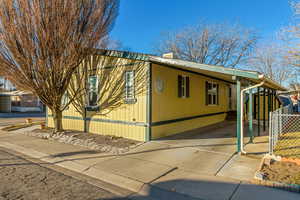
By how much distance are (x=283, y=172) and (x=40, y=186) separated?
5116mm

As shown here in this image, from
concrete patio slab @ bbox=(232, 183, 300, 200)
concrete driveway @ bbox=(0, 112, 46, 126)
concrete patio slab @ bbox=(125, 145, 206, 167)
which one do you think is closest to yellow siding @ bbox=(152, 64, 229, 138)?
concrete patio slab @ bbox=(125, 145, 206, 167)

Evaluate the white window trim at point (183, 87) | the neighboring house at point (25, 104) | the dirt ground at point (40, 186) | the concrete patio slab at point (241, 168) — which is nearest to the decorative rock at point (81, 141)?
the dirt ground at point (40, 186)

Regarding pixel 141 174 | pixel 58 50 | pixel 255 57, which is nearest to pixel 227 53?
pixel 255 57

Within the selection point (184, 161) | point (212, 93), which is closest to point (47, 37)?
point (184, 161)

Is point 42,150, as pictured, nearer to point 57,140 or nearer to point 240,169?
point 57,140

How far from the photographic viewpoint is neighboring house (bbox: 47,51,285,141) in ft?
22.2

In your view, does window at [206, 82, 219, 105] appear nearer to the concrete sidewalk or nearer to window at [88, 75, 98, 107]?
the concrete sidewalk

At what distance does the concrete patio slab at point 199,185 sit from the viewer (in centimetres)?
341

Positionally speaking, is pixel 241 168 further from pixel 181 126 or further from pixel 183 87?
pixel 183 87

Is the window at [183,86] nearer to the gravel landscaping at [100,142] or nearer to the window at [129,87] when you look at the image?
the window at [129,87]

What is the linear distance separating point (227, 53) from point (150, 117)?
1963 centimetres

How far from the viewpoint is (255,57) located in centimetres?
2420

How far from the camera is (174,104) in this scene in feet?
28.1

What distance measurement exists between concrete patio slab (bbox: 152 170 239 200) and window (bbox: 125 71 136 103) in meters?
3.99
